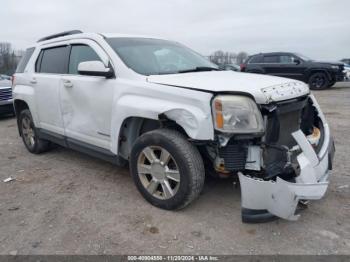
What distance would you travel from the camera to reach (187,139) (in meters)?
2.86

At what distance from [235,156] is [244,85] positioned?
0.62 metres

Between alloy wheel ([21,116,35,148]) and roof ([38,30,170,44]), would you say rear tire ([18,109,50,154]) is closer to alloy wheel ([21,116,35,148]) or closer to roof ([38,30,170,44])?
alloy wheel ([21,116,35,148])

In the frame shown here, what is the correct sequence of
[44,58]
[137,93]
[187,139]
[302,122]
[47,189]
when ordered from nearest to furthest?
[187,139]
[137,93]
[302,122]
[47,189]
[44,58]

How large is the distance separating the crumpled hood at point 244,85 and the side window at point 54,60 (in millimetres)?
1682

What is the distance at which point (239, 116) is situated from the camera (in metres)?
2.55

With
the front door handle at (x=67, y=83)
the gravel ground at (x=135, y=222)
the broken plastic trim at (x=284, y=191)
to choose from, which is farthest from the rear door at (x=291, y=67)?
the broken plastic trim at (x=284, y=191)

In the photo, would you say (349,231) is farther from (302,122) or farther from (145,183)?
(145,183)

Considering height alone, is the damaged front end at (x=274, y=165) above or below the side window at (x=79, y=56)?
below

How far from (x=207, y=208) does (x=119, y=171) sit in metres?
1.52

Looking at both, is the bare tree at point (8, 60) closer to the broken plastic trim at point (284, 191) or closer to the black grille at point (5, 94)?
the black grille at point (5, 94)

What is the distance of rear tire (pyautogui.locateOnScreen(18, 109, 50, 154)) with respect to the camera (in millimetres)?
4957

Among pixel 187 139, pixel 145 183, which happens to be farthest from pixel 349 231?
pixel 145 183

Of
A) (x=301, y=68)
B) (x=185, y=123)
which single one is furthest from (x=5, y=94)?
(x=301, y=68)

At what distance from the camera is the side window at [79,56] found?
147 inches
